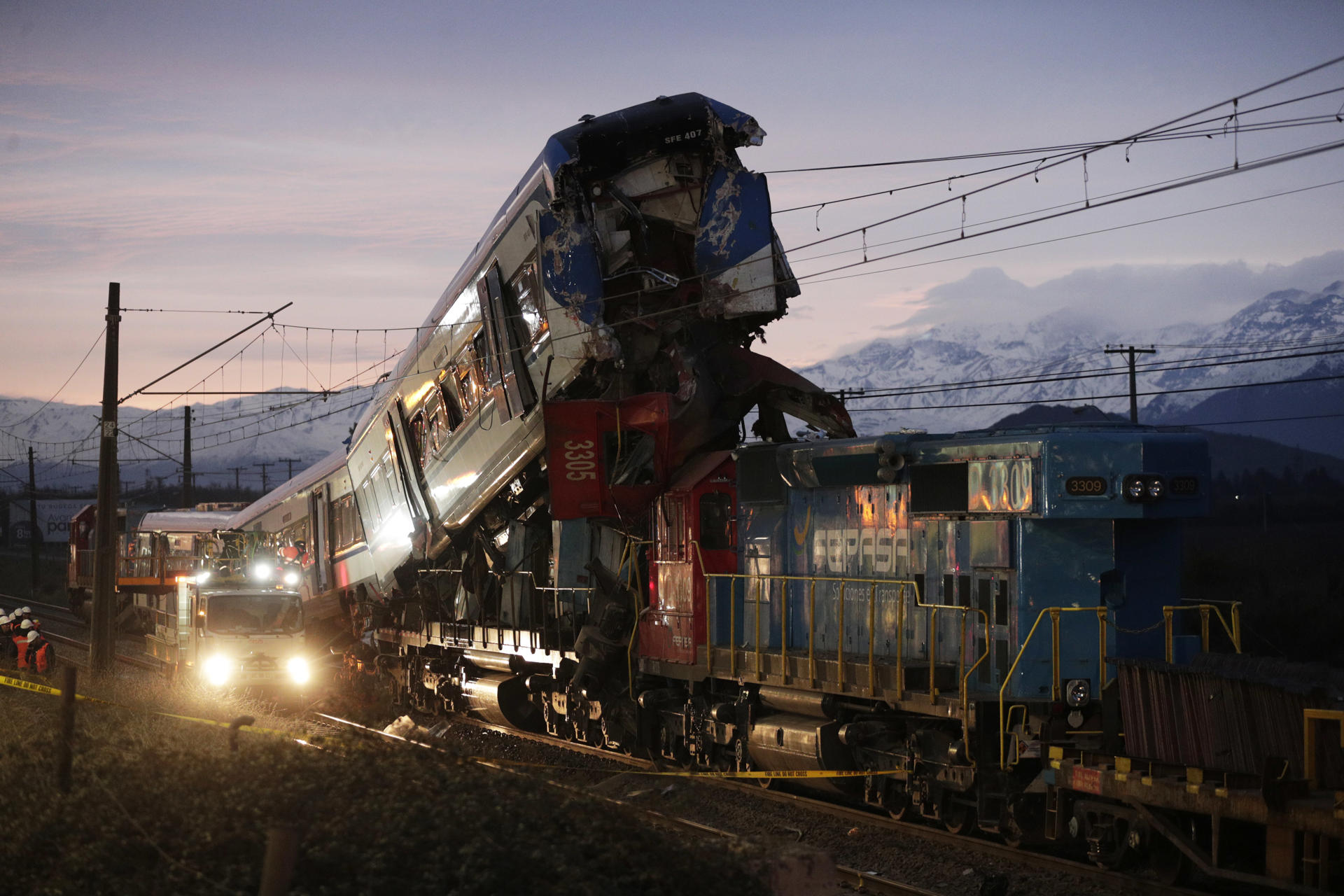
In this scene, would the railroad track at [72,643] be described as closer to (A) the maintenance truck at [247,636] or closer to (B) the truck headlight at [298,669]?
(A) the maintenance truck at [247,636]

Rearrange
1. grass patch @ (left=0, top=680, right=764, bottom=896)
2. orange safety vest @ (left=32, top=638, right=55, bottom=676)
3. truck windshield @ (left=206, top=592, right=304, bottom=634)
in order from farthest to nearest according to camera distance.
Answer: orange safety vest @ (left=32, top=638, right=55, bottom=676) < truck windshield @ (left=206, top=592, right=304, bottom=634) < grass patch @ (left=0, top=680, right=764, bottom=896)

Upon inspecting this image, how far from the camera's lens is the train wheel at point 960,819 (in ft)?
34.7

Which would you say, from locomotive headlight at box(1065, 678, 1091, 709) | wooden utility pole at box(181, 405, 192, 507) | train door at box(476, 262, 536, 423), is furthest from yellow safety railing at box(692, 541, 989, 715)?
wooden utility pole at box(181, 405, 192, 507)

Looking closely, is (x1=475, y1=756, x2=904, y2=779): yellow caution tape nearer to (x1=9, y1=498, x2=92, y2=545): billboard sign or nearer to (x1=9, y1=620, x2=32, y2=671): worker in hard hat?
(x1=9, y1=620, x2=32, y2=671): worker in hard hat

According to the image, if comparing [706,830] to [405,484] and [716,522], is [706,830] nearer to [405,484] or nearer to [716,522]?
[716,522]

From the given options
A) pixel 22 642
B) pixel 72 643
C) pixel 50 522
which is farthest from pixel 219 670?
pixel 50 522

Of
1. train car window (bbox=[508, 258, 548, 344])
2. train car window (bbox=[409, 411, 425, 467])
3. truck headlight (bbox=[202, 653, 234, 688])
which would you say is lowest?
truck headlight (bbox=[202, 653, 234, 688])

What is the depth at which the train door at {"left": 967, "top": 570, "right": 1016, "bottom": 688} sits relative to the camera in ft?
33.8

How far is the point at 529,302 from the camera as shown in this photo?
45.3ft

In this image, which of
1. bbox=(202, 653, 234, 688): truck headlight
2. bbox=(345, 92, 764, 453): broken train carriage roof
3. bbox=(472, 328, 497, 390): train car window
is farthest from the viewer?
bbox=(202, 653, 234, 688): truck headlight

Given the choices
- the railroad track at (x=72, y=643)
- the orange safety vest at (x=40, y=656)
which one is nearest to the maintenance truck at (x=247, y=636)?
the orange safety vest at (x=40, y=656)

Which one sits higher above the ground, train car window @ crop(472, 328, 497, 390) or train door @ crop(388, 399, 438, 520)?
train car window @ crop(472, 328, 497, 390)

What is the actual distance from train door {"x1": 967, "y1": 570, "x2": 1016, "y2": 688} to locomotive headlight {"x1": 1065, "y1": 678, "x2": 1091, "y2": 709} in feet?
2.08

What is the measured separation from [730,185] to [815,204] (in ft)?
3.77
